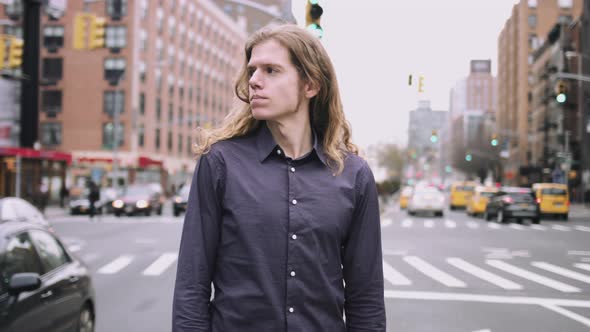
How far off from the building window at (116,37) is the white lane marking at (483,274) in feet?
159

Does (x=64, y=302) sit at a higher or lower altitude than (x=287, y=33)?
lower

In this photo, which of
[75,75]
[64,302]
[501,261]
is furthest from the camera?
[75,75]

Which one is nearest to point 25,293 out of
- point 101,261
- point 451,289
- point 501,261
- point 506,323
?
point 506,323

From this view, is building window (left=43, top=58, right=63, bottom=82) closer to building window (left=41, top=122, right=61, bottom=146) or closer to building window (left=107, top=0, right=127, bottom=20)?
building window (left=41, top=122, right=61, bottom=146)

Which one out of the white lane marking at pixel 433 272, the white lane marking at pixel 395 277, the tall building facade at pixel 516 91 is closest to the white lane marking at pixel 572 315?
the white lane marking at pixel 433 272

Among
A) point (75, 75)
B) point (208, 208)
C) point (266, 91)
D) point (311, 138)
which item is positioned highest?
point (75, 75)

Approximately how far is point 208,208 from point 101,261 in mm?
Answer: 11810

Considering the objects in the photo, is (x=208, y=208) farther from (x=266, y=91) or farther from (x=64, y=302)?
(x=64, y=302)

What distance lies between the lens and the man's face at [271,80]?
2.49 meters

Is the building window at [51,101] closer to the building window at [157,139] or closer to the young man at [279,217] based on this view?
the building window at [157,139]

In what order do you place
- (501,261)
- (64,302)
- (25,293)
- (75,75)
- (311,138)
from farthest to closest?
1. (75,75)
2. (501,261)
3. (64,302)
4. (25,293)
5. (311,138)

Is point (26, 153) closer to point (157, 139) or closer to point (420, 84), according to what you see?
point (420, 84)

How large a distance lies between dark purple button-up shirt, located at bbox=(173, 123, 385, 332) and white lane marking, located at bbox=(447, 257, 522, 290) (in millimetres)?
7743

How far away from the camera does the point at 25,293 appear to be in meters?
4.71
